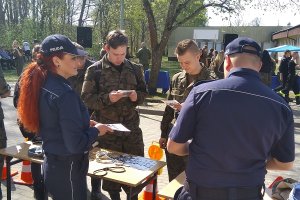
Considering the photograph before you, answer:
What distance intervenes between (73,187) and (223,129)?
1.29 meters

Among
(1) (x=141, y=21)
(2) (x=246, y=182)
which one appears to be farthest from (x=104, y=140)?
(1) (x=141, y=21)

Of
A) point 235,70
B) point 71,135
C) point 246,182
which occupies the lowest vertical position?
point 246,182

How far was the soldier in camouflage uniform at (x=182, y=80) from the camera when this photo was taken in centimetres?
346

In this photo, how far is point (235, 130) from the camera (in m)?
2.01

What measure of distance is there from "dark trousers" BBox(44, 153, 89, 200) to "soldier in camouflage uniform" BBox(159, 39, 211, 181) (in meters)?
1.09

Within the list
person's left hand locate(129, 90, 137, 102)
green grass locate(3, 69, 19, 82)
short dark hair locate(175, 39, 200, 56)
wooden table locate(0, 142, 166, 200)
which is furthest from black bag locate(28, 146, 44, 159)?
green grass locate(3, 69, 19, 82)

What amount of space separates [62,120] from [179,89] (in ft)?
5.06

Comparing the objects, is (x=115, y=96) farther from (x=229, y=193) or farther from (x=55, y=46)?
(x=229, y=193)

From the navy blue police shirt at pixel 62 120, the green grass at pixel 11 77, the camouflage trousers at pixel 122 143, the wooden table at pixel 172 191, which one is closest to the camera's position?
the navy blue police shirt at pixel 62 120

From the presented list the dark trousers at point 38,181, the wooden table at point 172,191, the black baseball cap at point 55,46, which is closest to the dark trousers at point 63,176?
the wooden table at point 172,191

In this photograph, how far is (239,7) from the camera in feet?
48.6

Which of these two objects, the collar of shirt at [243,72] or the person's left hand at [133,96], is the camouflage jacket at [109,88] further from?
the collar of shirt at [243,72]

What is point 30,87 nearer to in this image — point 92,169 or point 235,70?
point 92,169

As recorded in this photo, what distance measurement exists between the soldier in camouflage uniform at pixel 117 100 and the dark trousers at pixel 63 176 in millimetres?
1128
